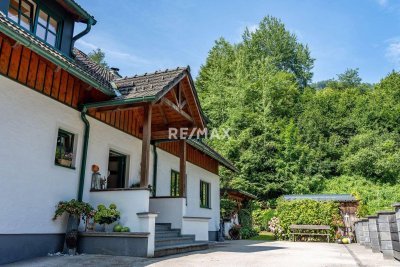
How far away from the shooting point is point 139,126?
11.5 metres

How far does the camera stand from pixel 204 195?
1714 cm

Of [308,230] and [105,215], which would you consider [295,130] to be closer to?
[308,230]

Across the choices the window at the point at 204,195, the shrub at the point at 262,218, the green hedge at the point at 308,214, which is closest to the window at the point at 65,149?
the window at the point at 204,195

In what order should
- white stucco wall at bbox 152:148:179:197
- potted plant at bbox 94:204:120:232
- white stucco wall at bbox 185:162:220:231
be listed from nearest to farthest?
potted plant at bbox 94:204:120:232 < white stucco wall at bbox 152:148:179:197 < white stucco wall at bbox 185:162:220:231

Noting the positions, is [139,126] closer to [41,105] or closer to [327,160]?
[41,105]

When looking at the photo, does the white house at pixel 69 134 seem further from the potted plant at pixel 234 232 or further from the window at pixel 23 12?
the potted plant at pixel 234 232

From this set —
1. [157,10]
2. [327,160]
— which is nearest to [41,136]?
[157,10]

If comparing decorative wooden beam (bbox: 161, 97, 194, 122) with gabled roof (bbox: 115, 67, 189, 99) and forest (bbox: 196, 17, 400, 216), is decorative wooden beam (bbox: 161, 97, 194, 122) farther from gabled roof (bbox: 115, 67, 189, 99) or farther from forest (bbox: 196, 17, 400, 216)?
forest (bbox: 196, 17, 400, 216)

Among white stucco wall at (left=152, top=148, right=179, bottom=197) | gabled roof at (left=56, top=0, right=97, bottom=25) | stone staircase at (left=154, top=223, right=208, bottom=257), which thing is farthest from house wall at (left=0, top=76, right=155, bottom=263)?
white stucco wall at (left=152, top=148, right=179, bottom=197)

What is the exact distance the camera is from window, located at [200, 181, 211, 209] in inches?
661

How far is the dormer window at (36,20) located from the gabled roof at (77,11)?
450mm

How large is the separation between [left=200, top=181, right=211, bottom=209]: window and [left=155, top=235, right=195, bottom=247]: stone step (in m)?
5.66

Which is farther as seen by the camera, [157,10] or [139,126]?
[157,10]

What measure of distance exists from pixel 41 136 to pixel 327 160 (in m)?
28.4
